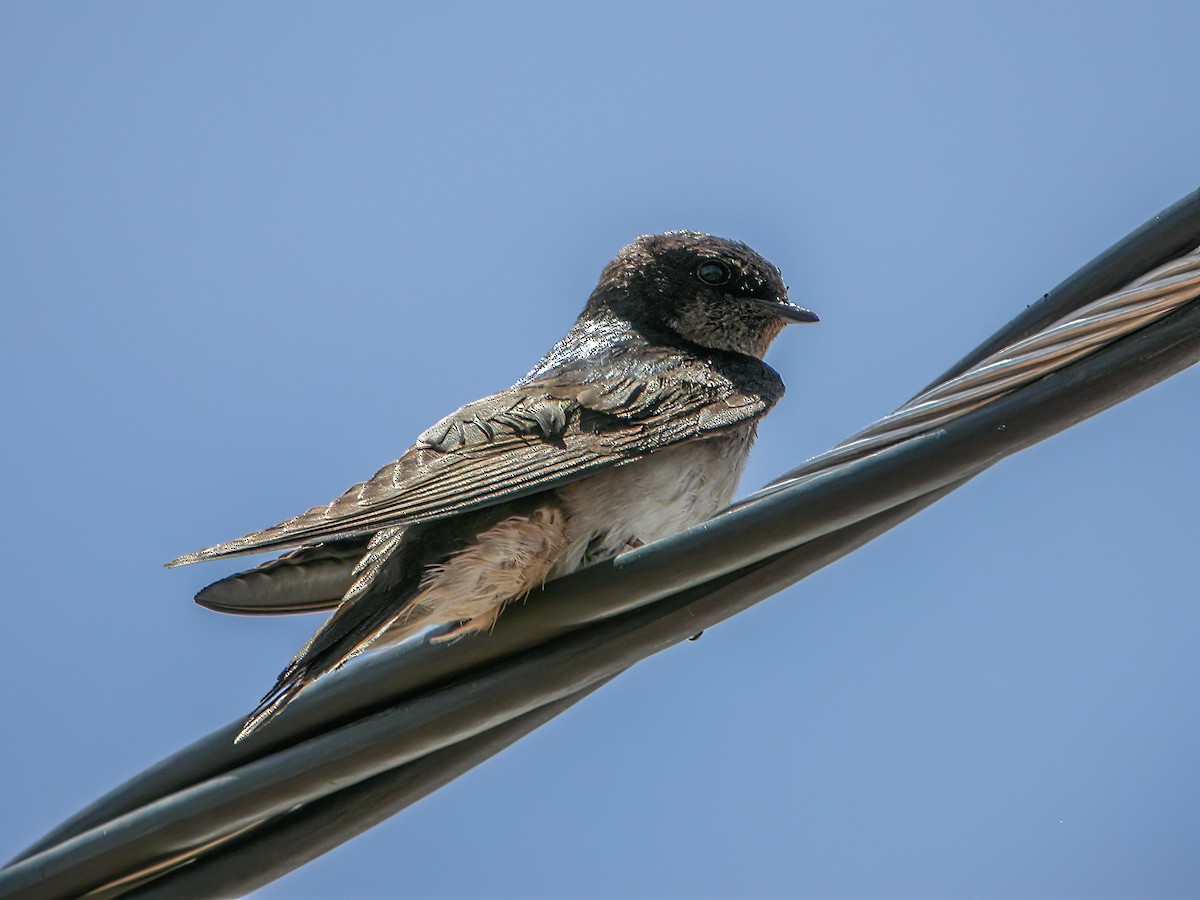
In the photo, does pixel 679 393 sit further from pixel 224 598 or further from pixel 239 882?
pixel 239 882

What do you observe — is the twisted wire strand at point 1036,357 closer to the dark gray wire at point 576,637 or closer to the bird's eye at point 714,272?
the dark gray wire at point 576,637

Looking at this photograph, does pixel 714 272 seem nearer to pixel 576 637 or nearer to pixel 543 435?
pixel 543 435

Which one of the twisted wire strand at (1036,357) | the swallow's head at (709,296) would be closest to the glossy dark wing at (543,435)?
the swallow's head at (709,296)

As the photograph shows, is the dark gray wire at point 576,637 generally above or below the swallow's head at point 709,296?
below

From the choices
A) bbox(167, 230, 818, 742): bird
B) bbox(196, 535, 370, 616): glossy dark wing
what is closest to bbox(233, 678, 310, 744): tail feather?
bbox(167, 230, 818, 742): bird

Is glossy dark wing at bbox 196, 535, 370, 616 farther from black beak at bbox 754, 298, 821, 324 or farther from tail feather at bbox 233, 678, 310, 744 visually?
black beak at bbox 754, 298, 821, 324

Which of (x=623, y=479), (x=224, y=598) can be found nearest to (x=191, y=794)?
(x=224, y=598)
